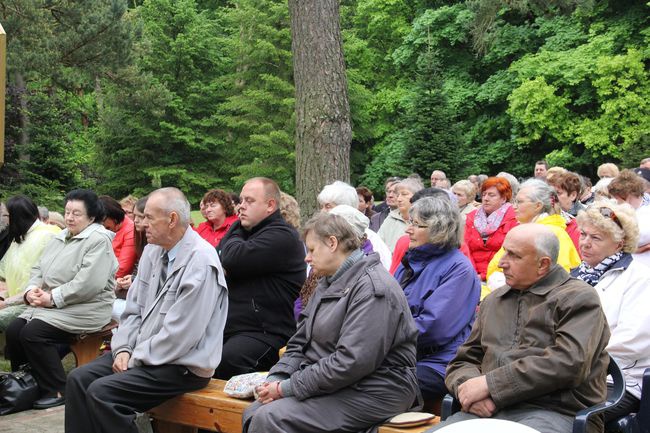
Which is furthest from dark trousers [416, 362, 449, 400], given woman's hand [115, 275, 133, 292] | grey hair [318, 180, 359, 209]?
woman's hand [115, 275, 133, 292]

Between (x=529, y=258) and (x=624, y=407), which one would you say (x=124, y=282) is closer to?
(x=529, y=258)

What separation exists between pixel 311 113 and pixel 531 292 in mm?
5322

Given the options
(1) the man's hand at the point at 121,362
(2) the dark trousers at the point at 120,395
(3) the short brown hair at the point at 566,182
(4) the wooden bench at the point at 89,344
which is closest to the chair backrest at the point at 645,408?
(2) the dark trousers at the point at 120,395

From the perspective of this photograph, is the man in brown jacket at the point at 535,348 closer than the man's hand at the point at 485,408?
Yes

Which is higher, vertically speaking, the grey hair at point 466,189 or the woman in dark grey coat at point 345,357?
the woman in dark grey coat at point 345,357

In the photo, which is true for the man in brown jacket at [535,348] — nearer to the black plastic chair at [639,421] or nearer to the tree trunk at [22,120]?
the black plastic chair at [639,421]

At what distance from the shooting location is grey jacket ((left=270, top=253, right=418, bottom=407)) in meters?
4.11

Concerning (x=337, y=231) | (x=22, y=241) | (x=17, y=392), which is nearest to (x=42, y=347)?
(x=17, y=392)

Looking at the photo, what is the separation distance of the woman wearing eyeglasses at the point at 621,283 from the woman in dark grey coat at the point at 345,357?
1130 mm

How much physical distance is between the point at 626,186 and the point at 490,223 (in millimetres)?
1291

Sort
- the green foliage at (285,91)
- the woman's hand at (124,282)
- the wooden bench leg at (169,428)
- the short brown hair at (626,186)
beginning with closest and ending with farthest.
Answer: the wooden bench leg at (169,428) < the short brown hair at (626,186) < the woman's hand at (124,282) < the green foliage at (285,91)

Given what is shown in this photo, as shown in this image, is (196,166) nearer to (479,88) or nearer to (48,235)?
(479,88)

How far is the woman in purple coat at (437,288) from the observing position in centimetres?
474

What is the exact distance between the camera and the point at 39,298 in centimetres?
678
